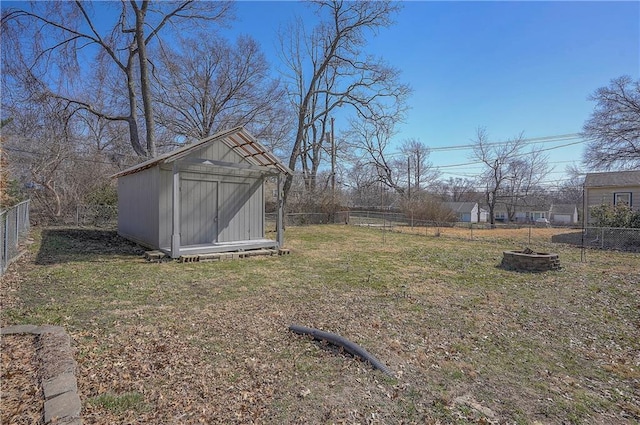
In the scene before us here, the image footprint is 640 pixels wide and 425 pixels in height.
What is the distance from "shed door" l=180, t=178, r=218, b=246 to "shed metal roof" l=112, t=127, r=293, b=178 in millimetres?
1191

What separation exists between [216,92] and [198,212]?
14.9 metres

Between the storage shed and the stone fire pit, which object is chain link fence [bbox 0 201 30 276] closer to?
the storage shed

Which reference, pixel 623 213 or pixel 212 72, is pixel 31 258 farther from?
pixel 623 213

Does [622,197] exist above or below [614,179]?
below

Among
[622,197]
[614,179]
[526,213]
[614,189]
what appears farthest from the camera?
[526,213]

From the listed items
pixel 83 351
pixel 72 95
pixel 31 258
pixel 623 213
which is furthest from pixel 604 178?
pixel 72 95

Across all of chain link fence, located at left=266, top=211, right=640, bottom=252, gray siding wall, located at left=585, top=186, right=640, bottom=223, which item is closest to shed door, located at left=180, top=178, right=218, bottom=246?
chain link fence, located at left=266, top=211, right=640, bottom=252

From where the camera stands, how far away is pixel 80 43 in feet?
48.0

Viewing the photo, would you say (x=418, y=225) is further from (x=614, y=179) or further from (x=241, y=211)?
(x=241, y=211)

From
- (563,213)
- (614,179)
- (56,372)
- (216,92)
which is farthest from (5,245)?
(563,213)

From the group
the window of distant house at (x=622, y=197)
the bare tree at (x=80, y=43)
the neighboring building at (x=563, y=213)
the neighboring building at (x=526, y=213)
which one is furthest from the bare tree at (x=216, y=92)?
the neighboring building at (x=563, y=213)

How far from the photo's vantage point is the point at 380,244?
12.4 metres

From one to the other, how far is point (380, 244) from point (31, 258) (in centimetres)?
1030

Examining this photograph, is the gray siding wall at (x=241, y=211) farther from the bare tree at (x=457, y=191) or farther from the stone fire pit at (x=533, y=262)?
the bare tree at (x=457, y=191)
